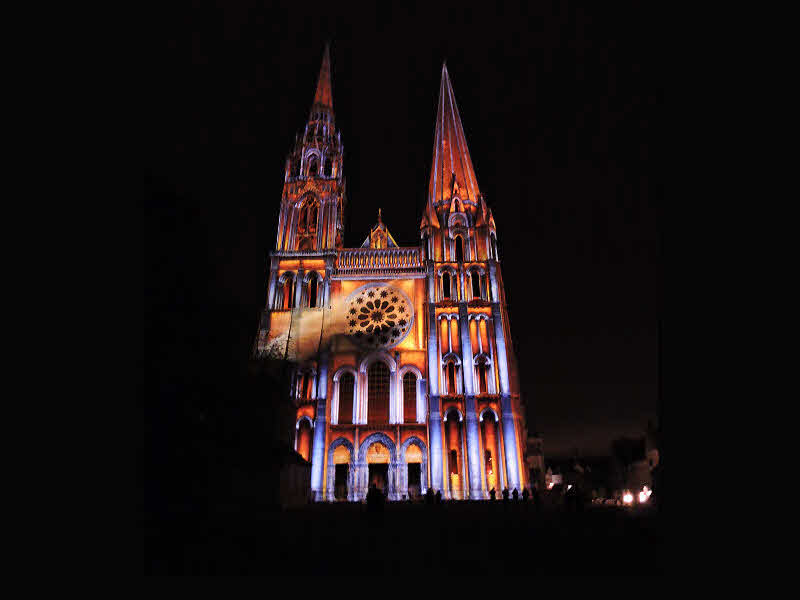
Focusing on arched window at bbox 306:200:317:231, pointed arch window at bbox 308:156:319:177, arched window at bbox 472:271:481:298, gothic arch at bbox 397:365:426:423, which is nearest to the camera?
gothic arch at bbox 397:365:426:423

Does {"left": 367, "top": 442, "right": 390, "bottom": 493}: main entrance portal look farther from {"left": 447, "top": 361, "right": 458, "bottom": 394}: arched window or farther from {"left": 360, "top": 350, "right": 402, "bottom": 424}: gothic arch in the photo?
{"left": 447, "top": 361, "right": 458, "bottom": 394}: arched window

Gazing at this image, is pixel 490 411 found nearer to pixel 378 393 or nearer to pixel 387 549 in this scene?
pixel 378 393

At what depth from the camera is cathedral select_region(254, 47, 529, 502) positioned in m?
31.2

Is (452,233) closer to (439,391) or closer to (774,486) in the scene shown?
(439,391)

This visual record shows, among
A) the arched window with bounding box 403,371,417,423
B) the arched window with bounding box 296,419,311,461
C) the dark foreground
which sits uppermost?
the arched window with bounding box 403,371,417,423

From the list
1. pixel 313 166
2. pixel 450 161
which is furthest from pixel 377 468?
pixel 450 161

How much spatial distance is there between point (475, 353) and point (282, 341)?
47.7 ft

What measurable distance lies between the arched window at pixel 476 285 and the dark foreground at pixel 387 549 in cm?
2671

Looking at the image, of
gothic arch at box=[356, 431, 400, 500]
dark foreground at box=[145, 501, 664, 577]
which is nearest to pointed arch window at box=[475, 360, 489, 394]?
gothic arch at box=[356, 431, 400, 500]

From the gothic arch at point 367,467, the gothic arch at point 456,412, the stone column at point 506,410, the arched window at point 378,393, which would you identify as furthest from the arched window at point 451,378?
the gothic arch at point 367,467

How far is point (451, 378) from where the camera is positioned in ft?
111

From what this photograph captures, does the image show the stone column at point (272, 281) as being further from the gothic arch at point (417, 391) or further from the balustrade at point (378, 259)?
the gothic arch at point (417, 391)

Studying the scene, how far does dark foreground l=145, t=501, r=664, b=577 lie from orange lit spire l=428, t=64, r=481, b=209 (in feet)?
115

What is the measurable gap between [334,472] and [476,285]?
17832mm
